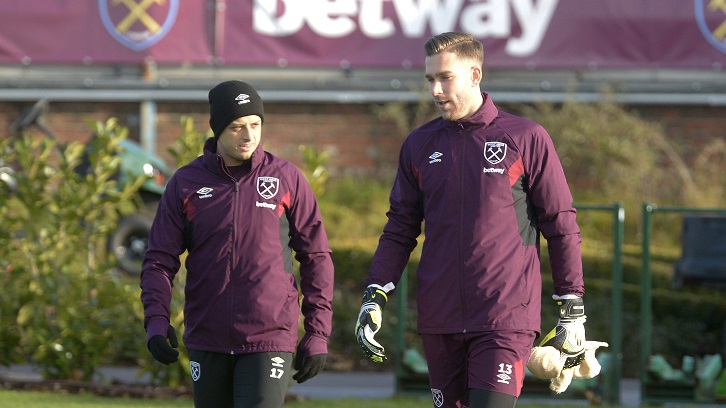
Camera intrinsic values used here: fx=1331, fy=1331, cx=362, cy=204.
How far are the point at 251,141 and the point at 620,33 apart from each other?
37.2ft

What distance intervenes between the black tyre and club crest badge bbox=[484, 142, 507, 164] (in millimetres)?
8158

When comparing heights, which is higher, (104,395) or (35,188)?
(35,188)

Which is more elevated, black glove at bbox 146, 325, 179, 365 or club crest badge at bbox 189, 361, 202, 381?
black glove at bbox 146, 325, 179, 365

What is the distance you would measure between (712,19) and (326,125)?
16.1 ft

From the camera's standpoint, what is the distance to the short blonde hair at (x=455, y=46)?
5445 millimetres

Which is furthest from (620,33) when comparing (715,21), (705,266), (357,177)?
(705,266)

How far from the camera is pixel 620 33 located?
53.7ft

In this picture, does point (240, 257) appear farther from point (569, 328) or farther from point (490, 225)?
point (569, 328)

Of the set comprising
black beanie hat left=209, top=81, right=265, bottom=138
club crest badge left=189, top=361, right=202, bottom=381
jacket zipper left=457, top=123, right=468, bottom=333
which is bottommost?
club crest badge left=189, top=361, right=202, bottom=381

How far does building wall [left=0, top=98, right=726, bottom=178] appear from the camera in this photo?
16578mm

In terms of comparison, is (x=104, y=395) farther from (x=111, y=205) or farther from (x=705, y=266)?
(x=705, y=266)

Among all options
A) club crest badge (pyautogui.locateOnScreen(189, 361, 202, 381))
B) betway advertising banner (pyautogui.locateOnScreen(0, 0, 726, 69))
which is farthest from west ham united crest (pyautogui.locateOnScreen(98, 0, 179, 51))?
club crest badge (pyautogui.locateOnScreen(189, 361, 202, 381))

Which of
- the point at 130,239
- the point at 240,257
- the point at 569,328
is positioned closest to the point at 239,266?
the point at 240,257

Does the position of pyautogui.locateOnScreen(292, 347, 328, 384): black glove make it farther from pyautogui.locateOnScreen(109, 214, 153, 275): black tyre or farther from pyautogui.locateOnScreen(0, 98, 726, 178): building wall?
pyautogui.locateOnScreen(0, 98, 726, 178): building wall
